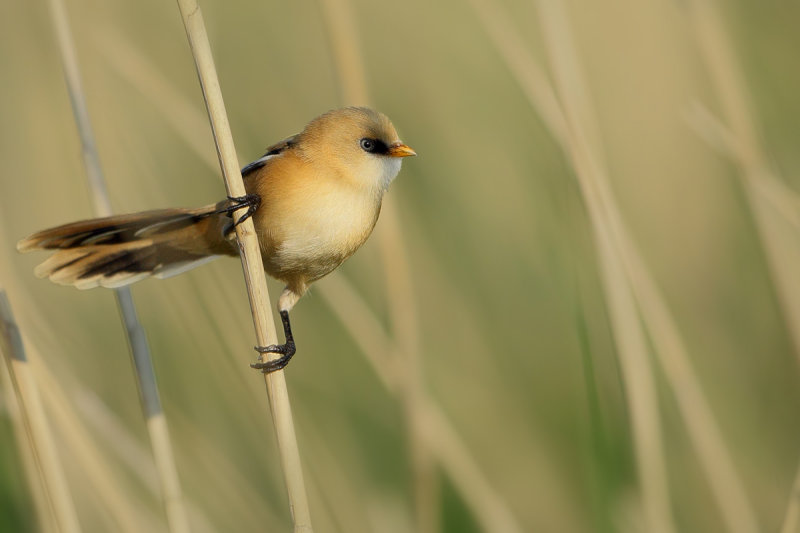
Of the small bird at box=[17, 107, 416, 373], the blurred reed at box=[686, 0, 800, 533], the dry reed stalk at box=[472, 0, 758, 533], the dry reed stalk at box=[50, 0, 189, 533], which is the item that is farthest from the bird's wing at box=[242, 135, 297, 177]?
the blurred reed at box=[686, 0, 800, 533]

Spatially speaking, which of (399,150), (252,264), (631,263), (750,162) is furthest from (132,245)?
(750,162)

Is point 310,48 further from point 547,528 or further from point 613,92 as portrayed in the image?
point 547,528

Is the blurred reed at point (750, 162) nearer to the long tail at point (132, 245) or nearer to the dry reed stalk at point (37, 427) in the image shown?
the long tail at point (132, 245)

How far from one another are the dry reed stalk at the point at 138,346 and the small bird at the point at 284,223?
5.7 inches

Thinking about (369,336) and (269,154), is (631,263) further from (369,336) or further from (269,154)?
(269,154)

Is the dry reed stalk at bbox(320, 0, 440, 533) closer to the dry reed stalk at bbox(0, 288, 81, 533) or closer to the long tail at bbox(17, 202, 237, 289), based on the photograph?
the long tail at bbox(17, 202, 237, 289)

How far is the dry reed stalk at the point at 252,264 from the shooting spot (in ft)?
4.73

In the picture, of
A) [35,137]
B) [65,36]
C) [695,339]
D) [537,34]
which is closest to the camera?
[65,36]

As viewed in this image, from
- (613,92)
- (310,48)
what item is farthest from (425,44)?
(613,92)

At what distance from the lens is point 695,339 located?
10.1ft

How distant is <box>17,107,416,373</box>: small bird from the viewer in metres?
1.88

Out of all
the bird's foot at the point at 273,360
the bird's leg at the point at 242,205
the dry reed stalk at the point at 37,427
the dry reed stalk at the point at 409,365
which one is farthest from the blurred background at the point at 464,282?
the bird's leg at the point at 242,205

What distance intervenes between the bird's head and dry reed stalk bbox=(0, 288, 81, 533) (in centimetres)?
79

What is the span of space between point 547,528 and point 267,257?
1.42 meters
